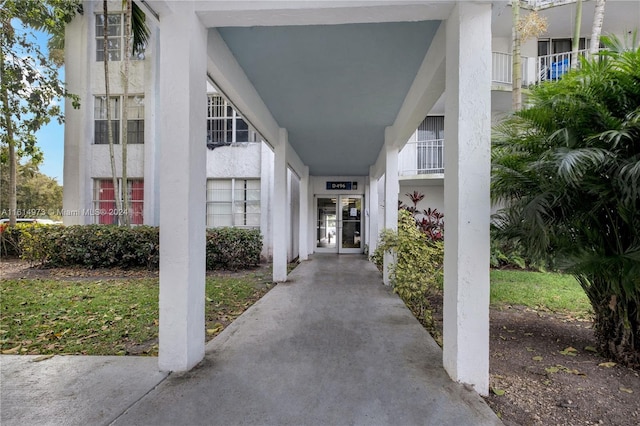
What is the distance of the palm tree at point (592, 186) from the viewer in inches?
103

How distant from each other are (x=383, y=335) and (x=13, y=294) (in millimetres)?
6616

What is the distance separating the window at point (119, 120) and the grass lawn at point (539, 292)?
1106 centimetres

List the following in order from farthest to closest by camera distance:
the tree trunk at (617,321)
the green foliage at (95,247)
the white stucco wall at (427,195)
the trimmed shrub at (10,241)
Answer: the white stucco wall at (427,195) < the trimmed shrub at (10,241) < the green foliage at (95,247) < the tree trunk at (617,321)

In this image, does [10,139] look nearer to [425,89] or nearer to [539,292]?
[425,89]

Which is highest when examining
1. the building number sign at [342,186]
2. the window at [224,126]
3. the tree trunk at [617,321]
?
the window at [224,126]

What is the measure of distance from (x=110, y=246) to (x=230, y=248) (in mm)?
3053

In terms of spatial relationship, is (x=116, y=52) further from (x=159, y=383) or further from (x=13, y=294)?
(x=159, y=383)

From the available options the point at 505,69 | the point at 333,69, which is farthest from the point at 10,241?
the point at 505,69

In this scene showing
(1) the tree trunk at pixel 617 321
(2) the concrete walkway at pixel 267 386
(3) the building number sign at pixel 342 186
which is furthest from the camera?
(3) the building number sign at pixel 342 186

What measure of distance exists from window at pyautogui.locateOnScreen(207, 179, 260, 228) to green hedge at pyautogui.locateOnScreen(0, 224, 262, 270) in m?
2.12

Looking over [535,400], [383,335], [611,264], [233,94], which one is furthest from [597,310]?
[233,94]

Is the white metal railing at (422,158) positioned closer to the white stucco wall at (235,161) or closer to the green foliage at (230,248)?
the white stucco wall at (235,161)

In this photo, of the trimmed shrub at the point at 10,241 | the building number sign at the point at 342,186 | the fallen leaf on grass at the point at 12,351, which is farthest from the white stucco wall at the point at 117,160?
the fallen leaf on grass at the point at 12,351

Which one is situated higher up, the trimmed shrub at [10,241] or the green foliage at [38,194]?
the green foliage at [38,194]
